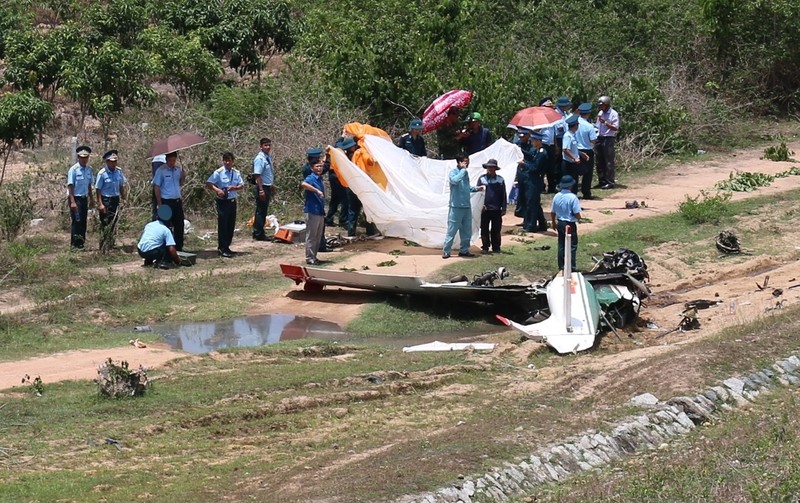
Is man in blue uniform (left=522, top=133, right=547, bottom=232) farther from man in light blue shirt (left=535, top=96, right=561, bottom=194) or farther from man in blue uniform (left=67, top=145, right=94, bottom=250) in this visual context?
man in blue uniform (left=67, top=145, right=94, bottom=250)

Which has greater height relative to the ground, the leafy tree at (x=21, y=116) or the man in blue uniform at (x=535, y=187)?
the leafy tree at (x=21, y=116)

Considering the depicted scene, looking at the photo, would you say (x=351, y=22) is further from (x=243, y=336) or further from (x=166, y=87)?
(x=243, y=336)

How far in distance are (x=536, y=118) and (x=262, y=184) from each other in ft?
14.6

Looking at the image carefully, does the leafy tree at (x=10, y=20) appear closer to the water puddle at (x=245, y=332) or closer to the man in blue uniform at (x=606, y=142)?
the man in blue uniform at (x=606, y=142)

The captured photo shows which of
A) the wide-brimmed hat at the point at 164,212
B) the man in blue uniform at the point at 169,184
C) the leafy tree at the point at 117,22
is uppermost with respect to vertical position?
the leafy tree at the point at 117,22

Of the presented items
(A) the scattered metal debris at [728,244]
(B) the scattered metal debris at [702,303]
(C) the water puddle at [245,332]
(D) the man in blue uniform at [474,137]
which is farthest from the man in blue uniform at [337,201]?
(B) the scattered metal debris at [702,303]

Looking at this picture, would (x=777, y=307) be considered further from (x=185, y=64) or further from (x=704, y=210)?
(x=185, y=64)

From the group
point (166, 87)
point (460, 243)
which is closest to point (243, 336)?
point (460, 243)

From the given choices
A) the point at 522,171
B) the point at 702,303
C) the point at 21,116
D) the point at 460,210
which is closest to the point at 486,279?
the point at 460,210

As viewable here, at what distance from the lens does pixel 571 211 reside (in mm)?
16953

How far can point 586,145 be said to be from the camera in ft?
72.1

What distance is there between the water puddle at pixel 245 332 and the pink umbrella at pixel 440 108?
21.7 feet

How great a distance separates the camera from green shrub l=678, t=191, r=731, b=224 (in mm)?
20781

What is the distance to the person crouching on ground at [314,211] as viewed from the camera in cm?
1812
